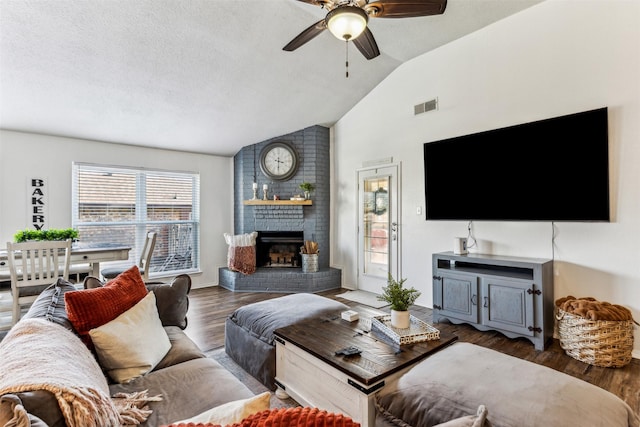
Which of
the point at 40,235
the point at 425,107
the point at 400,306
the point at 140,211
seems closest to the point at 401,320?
the point at 400,306

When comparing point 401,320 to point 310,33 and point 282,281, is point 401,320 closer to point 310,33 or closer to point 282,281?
point 310,33

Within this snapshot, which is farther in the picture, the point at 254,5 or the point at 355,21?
the point at 254,5

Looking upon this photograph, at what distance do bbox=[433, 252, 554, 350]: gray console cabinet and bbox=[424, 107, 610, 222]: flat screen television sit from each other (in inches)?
18.7

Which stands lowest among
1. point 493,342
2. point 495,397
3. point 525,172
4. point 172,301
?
point 493,342

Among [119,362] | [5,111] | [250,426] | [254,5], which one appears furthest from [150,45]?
[250,426]

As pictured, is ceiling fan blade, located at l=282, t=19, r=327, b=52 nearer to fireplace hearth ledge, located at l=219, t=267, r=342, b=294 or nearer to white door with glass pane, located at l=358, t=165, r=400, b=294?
white door with glass pane, located at l=358, t=165, r=400, b=294

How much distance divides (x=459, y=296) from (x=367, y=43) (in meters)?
2.57

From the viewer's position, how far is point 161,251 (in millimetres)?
5062

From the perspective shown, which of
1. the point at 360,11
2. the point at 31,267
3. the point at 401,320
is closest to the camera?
the point at 360,11

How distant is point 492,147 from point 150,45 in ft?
11.4

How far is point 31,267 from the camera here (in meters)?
2.76

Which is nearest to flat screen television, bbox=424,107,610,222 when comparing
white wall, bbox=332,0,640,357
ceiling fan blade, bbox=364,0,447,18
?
white wall, bbox=332,0,640,357

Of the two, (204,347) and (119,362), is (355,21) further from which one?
(204,347)

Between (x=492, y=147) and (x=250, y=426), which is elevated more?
(x=492, y=147)
